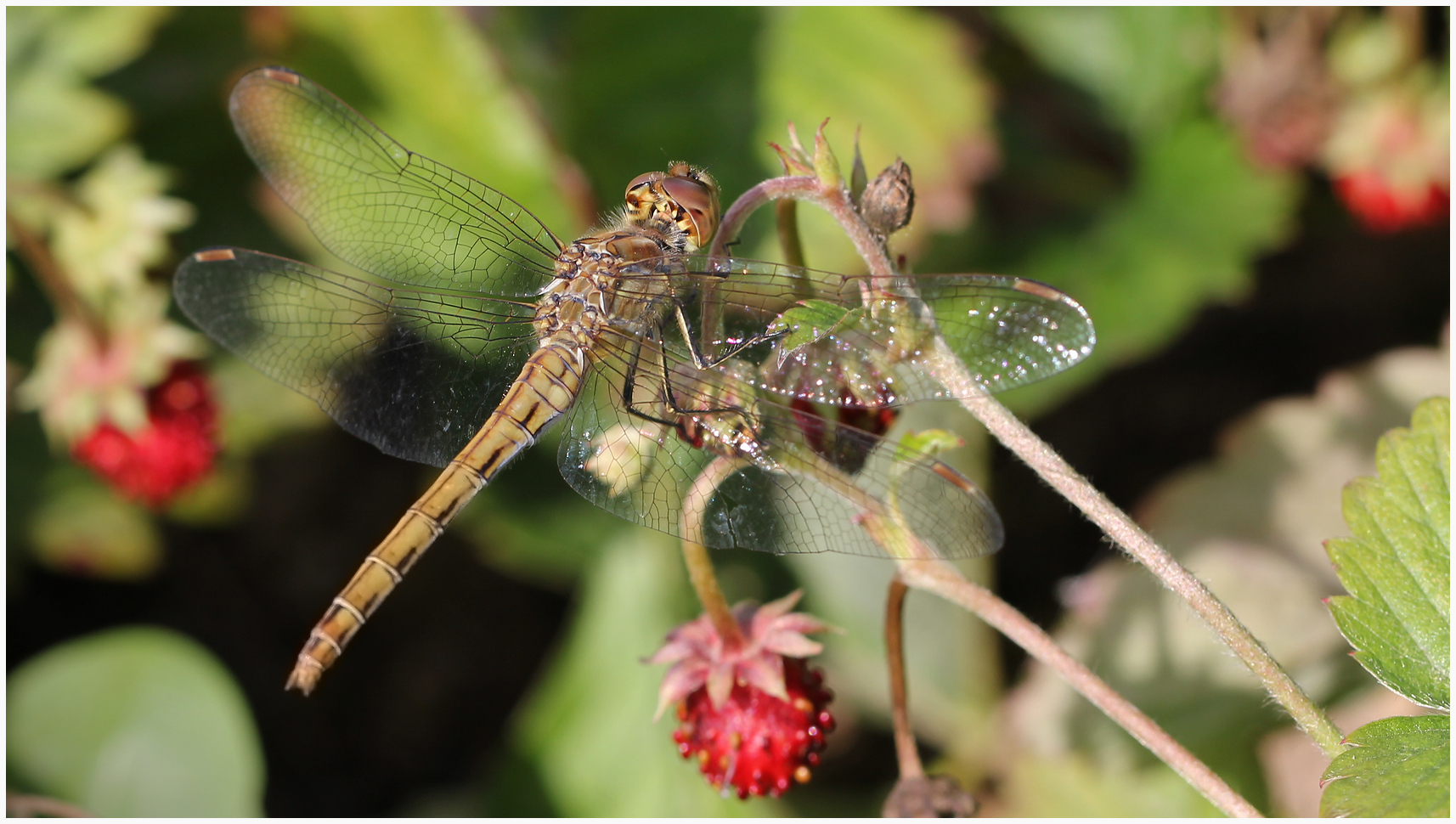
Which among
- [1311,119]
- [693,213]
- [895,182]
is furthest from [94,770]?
[1311,119]

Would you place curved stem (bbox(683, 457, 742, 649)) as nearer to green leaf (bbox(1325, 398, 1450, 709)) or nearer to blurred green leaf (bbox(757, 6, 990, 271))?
green leaf (bbox(1325, 398, 1450, 709))

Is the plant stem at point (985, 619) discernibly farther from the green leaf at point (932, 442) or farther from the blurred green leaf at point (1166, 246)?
the blurred green leaf at point (1166, 246)

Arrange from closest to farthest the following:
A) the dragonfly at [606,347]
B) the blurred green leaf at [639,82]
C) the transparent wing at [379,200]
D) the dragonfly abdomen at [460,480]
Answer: the dragonfly at [606,347]
the dragonfly abdomen at [460,480]
the transparent wing at [379,200]
the blurred green leaf at [639,82]

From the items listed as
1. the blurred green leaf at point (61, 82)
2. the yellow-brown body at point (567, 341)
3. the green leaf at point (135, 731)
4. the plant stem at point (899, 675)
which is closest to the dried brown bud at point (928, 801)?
the plant stem at point (899, 675)

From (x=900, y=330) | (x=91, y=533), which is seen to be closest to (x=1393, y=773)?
(x=900, y=330)

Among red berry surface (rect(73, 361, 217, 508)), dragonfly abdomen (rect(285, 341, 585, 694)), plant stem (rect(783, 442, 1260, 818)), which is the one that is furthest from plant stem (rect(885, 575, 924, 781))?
red berry surface (rect(73, 361, 217, 508))

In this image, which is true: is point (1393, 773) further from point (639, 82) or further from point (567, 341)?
point (639, 82)
